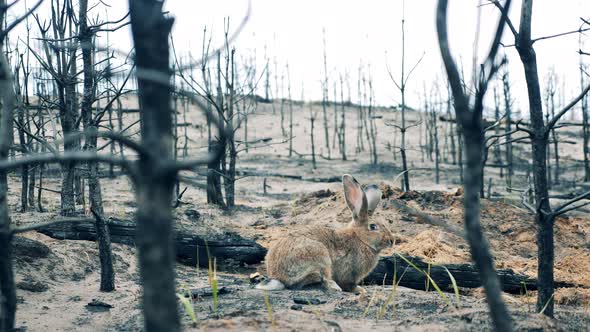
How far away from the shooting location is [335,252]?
7.23 meters

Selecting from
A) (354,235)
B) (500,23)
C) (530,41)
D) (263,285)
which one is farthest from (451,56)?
(354,235)

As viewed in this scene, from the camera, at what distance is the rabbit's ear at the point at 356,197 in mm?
7500

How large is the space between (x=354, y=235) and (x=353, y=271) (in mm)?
461

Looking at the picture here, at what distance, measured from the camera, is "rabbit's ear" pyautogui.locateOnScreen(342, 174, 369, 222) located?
7.50 m

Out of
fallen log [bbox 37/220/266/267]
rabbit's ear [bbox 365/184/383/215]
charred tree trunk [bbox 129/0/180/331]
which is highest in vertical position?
charred tree trunk [bbox 129/0/180/331]

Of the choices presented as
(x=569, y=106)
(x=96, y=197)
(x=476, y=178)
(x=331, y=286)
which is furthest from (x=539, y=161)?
(x=96, y=197)

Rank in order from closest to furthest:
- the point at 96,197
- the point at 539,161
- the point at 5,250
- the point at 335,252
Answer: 1. the point at 5,250
2. the point at 539,161
3. the point at 96,197
4. the point at 335,252

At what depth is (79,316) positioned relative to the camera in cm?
573

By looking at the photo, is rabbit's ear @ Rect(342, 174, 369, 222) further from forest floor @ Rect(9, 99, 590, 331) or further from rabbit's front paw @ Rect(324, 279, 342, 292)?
rabbit's front paw @ Rect(324, 279, 342, 292)

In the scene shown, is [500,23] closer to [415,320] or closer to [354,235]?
[415,320]

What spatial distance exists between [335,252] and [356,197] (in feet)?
2.66

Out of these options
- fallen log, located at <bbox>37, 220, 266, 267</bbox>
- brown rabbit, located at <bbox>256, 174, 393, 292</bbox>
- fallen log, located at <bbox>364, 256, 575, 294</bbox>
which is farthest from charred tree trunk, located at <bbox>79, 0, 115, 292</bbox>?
fallen log, located at <bbox>364, 256, 575, 294</bbox>

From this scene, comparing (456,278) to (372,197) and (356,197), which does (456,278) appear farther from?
(356,197)

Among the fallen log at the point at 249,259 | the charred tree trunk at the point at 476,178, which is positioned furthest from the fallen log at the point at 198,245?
the charred tree trunk at the point at 476,178
